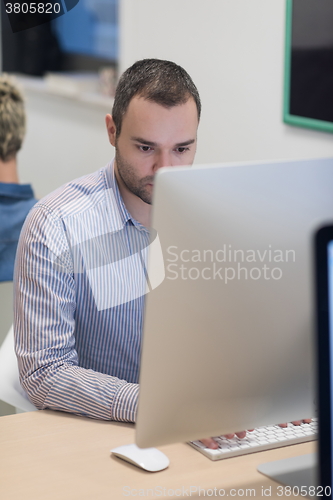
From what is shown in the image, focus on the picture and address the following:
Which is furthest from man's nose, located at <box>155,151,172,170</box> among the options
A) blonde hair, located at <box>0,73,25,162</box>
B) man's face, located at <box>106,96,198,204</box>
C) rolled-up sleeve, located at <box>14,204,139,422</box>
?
blonde hair, located at <box>0,73,25,162</box>

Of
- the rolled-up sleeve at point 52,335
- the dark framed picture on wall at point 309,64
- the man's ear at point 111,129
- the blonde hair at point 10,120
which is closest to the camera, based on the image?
the rolled-up sleeve at point 52,335

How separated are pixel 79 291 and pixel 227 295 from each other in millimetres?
634

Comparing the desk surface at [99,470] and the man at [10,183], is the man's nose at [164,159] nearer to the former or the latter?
the desk surface at [99,470]

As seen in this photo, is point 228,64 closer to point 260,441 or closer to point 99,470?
point 260,441

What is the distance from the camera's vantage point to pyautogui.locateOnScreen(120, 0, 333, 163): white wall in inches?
89.3

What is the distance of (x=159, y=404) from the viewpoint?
870mm

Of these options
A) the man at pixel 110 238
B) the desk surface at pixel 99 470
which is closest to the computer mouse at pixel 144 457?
the desk surface at pixel 99 470

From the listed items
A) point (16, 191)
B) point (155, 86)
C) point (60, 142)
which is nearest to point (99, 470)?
point (155, 86)

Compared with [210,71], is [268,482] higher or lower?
lower

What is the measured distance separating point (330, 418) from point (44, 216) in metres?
0.86

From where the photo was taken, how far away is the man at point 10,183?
7.14ft

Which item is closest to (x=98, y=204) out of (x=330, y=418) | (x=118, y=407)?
(x=118, y=407)

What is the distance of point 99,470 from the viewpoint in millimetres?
993

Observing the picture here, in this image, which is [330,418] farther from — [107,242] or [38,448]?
[107,242]
